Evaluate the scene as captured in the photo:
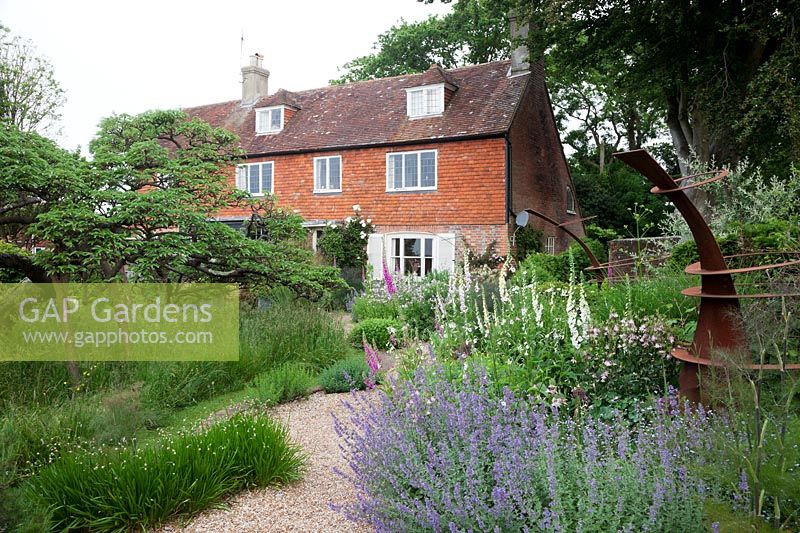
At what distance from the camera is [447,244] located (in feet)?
58.5

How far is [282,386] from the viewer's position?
6.27 meters

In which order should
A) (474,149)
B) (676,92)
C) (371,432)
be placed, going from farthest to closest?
(474,149)
(676,92)
(371,432)

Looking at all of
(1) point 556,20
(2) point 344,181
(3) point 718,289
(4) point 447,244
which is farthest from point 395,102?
(3) point 718,289

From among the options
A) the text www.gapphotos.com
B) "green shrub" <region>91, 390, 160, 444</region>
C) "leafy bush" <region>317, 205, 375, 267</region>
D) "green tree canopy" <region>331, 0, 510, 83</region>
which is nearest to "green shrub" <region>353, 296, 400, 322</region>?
the text www.gapphotos.com

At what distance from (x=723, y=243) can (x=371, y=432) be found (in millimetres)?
5657

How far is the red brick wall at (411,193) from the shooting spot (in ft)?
56.6

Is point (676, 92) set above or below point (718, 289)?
above

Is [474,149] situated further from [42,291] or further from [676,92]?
[42,291]

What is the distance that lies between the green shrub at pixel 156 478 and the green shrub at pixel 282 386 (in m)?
1.85

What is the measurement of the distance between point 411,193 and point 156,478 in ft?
50.7

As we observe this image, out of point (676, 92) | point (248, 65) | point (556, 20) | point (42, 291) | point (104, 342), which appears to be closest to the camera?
point (42, 291)

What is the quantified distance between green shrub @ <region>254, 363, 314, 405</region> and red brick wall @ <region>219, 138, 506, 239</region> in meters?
11.4

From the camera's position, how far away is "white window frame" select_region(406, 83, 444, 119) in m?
18.7

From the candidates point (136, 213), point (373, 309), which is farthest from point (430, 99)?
point (136, 213)
